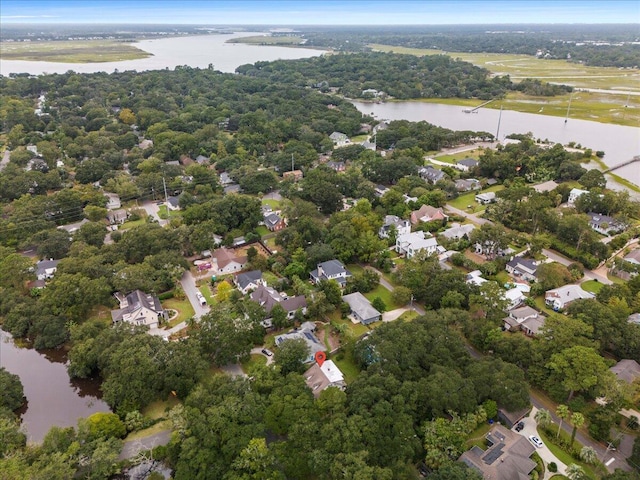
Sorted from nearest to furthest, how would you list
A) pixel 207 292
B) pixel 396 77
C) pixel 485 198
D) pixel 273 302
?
pixel 273 302
pixel 207 292
pixel 485 198
pixel 396 77

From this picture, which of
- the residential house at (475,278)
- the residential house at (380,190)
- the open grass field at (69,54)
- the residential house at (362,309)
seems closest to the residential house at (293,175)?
the residential house at (380,190)

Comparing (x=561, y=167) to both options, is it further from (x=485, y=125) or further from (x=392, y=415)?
(x=392, y=415)

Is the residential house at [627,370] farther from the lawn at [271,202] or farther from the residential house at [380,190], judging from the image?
the lawn at [271,202]

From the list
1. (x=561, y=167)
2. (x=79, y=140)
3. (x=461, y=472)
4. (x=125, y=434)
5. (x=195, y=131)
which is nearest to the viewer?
(x=461, y=472)

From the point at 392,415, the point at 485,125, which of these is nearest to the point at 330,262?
the point at 392,415

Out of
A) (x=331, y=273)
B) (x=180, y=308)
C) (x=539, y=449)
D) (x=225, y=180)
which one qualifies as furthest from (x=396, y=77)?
(x=539, y=449)

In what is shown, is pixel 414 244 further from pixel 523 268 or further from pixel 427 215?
pixel 523 268

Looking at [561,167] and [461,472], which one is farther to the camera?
[561,167]
